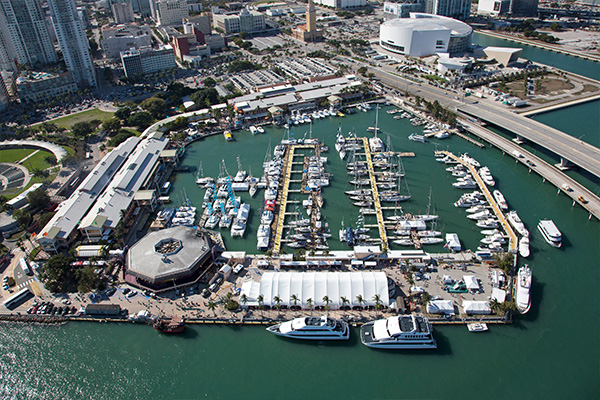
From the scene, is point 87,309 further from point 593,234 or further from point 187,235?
point 593,234

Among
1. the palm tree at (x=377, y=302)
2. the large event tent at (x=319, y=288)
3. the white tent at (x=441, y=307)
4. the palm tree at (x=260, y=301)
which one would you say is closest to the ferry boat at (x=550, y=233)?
the white tent at (x=441, y=307)

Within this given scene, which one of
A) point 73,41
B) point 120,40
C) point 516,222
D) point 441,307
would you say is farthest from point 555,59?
point 120,40

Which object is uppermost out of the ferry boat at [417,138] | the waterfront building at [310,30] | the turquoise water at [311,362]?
the waterfront building at [310,30]

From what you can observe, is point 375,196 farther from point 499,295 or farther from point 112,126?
point 112,126

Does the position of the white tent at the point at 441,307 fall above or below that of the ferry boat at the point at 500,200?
below

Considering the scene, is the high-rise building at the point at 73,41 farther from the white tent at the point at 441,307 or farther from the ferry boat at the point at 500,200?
the white tent at the point at 441,307

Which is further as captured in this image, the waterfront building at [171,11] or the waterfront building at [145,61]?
the waterfront building at [171,11]

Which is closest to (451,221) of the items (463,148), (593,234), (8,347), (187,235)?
(593,234)

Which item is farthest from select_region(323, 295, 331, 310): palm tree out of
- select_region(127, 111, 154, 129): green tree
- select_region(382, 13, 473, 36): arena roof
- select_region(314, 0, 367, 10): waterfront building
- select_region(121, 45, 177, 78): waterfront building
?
select_region(314, 0, 367, 10): waterfront building
